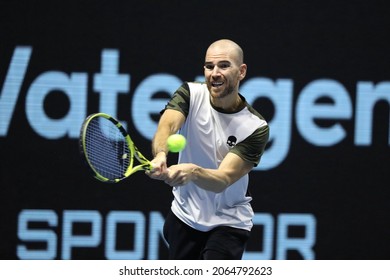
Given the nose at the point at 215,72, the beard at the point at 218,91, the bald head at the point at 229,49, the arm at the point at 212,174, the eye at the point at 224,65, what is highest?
the bald head at the point at 229,49

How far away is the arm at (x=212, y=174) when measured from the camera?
4.36m

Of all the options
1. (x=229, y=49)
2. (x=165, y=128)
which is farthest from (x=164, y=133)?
(x=229, y=49)

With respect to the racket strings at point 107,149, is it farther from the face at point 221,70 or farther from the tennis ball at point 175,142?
the face at point 221,70

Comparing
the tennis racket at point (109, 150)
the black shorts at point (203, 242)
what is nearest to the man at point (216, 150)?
the black shorts at point (203, 242)

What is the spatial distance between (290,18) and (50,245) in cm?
261

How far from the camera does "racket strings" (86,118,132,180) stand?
444cm

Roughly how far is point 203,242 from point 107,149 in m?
0.92

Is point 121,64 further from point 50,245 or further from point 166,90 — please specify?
point 50,245

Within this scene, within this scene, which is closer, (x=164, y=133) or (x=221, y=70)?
(x=164, y=133)

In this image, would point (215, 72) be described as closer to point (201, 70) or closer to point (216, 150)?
point (216, 150)

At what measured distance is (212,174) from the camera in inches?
182

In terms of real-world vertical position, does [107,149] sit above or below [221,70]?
below

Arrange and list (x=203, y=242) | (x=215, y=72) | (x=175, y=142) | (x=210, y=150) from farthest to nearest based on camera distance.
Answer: (x=203, y=242) < (x=210, y=150) < (x=215, y=72) < (x=175, y=142)

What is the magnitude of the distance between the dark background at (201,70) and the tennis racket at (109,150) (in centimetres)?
214
